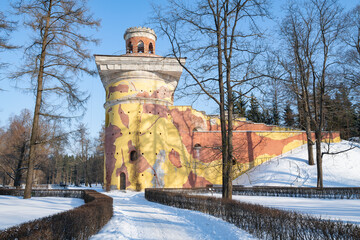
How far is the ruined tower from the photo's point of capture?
2528cm

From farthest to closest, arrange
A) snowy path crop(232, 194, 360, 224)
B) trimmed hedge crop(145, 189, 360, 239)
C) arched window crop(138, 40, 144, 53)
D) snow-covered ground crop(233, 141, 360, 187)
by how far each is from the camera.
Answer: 1. arched window crop(138, 40, 144, 53)
2. snow-covered ground crop(233, 141, 360, 187)
3. snowy path crop(232, 194, 360, 224)
4. trimmed hedge crop(145, 189, 360, 239)

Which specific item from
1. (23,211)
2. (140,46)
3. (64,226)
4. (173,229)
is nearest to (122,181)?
(140,46)

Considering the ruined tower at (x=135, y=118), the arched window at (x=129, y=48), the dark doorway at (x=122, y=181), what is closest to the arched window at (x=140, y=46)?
the arched window at (x=129, y=48)

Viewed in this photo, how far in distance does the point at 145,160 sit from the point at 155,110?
195 inches

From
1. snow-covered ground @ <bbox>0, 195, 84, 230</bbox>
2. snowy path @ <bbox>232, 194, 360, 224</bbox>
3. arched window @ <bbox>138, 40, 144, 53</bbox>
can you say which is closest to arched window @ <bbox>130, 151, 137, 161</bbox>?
arched window @ <bbox>138, 40, 144, 53</bbox>

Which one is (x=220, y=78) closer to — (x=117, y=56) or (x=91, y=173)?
(x=117, y=56)

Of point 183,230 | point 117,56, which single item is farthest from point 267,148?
point 183,230

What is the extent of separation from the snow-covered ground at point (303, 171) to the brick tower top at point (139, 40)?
16923 millimetres

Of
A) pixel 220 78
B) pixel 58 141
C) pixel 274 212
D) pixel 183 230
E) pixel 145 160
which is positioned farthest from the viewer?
pixel 145 160

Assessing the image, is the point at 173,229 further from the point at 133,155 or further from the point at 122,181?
the point at 133,155

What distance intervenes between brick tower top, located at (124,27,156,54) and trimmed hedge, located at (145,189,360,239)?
22138mm

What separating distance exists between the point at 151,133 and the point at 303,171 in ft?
46.5

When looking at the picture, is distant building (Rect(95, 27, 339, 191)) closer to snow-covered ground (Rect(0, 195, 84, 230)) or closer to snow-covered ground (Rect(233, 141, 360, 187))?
snow-covered ground (Rect(233, 141, 360, 187))

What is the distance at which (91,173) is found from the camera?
6281cm
